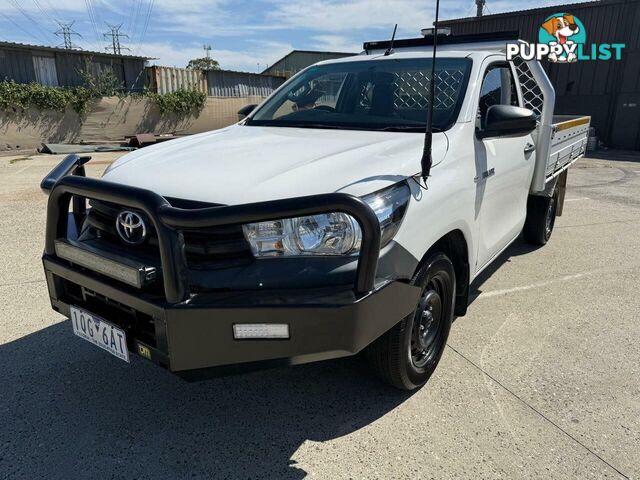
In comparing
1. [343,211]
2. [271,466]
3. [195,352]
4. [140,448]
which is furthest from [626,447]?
[140,448]

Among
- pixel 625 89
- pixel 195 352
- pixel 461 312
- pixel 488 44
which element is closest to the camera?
pixel 195 352

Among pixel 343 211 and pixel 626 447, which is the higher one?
pixel 343 211

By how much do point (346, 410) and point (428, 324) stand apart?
66cm

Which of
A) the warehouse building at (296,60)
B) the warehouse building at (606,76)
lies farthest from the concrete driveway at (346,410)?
the warehouse building at (296,60)

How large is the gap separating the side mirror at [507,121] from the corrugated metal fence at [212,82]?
1911 cm

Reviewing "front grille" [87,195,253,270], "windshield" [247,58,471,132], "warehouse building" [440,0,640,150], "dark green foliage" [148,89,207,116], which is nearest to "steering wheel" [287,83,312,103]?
"windshield" [247,58,471,132]

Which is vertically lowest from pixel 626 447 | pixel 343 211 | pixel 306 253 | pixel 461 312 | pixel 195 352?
pixel 626 447

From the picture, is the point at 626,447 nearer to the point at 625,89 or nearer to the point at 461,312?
the point at 461,312

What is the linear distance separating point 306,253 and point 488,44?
11.0ft

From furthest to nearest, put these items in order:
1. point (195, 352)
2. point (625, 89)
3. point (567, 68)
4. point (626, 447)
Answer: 1. point (567, 68)
2. point (625, 89)
3. point (626, 447)
4. point (195, 352)

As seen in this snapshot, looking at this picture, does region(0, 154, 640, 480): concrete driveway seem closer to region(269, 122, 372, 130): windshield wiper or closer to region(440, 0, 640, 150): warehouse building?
region(269, 122, 372, 130): windshield wiper

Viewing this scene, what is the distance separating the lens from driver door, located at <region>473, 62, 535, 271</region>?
3211mm

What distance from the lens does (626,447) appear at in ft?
8.05

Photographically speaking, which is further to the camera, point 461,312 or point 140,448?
point 461,312
